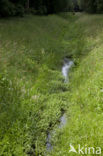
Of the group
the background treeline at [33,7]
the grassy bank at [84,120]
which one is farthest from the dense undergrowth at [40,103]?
the background treeline at [33,7]

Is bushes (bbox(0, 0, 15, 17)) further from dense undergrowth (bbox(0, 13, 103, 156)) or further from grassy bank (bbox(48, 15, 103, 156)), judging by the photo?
grassy bank (bbox(48, 15, 103, 156))

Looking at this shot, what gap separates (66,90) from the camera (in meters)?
8.41

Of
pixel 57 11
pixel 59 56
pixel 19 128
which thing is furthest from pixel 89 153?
pixel 57 11

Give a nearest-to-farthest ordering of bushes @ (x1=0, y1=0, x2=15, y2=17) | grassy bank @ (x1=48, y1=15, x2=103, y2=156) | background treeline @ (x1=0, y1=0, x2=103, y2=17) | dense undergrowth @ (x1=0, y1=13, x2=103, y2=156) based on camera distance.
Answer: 1. grassy bank @ (x1=48, y1=15, x2=103, y2=156)
2. dense undergrowth @ (x1=0, y1=13, x2=103, y2=156)
3. bushes @ (x1=0, y1=0, x2=15, y2=17)
4. background treeline @ (x1=0, y1=0, x2=103, y2=17)

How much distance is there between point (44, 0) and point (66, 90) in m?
33.9

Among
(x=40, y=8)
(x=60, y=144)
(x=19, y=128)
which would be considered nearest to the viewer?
(x=60, y=144)

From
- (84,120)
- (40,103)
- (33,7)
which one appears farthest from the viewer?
(33,7)

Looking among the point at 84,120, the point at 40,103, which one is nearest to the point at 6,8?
the point at 40,103

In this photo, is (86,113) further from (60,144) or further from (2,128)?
(2,128)

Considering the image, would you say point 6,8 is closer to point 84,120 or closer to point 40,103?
point 40,103

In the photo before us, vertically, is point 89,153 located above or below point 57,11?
below

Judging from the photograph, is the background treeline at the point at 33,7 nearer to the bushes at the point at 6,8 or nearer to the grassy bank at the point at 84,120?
the bushes at the point at 6,8

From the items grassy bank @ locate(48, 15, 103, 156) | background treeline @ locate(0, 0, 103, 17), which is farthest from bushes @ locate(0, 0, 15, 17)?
grassy bank @ locate(48, 15, 103, 156)

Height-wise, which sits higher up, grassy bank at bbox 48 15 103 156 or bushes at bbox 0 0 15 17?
bushes at bbox 0 0 15 17
